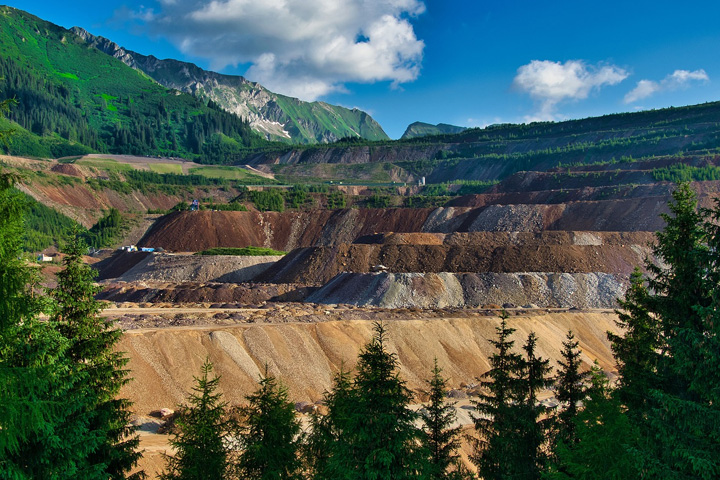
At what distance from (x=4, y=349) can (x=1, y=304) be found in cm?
134

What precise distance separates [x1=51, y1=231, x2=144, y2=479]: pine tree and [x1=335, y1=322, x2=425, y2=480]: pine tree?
6.02m

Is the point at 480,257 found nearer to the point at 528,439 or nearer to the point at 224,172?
the point at 528,439

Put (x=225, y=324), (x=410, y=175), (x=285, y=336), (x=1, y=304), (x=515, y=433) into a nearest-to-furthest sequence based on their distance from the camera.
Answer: (x=1, y=304)
(x=515, y=433)
(x=285, y=336)
(x=225, y=324)
(x=410, y=175)

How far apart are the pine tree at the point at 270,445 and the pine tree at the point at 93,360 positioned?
2810 mm

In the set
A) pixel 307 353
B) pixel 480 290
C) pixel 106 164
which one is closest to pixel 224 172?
pixel 106 164

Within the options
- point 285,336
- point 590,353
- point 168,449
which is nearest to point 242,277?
point 285,336

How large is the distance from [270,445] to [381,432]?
169 inches

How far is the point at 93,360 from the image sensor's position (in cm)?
1467

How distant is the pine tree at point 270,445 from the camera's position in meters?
15.0

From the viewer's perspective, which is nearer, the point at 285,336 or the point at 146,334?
the point at 146,334

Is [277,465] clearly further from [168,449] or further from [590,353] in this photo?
[590,353]

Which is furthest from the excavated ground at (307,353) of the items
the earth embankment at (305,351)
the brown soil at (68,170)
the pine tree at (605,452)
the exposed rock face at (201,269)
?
the brown soil at (68,170)

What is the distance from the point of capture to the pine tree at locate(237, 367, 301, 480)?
15.0 meters

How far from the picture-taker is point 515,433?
53.6 feet
